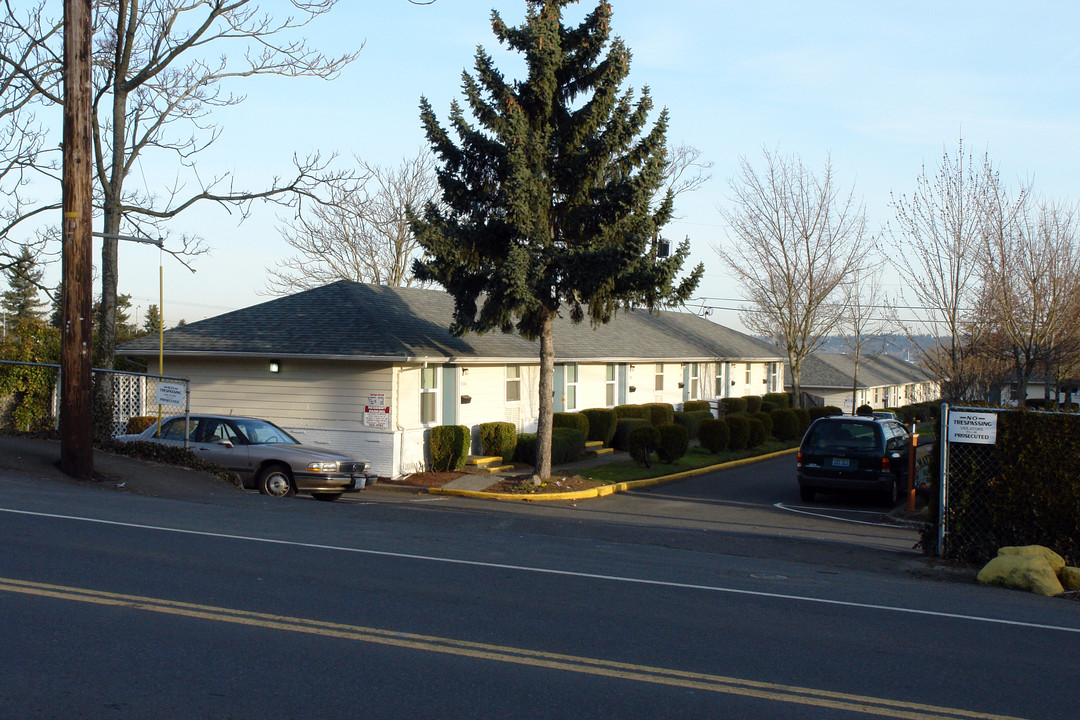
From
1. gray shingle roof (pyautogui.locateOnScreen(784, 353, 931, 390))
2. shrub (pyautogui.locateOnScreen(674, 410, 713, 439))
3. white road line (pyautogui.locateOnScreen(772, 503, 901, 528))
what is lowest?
white road line (pyautogui.locateOnScreen(772, 503, 901, 528))

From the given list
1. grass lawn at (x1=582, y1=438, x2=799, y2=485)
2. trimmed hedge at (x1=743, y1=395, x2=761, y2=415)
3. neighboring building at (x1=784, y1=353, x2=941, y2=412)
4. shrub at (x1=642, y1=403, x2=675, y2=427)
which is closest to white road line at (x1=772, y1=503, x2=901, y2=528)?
grass lawn at (x1=582, y1=438, x2=799, y2=485)

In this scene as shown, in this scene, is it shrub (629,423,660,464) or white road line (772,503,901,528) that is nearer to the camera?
white road line (772,503,901,528)

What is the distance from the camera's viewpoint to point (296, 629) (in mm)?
6340

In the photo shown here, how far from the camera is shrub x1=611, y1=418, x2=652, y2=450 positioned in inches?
1139

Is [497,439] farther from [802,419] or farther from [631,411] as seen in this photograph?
[802,419]

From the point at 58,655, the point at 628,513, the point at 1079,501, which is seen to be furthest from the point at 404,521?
the point at 1079,501

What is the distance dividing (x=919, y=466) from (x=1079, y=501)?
8.64m

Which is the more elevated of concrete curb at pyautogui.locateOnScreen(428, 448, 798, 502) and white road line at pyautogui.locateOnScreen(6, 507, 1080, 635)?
white road line at pyautogui.locateOnScreen(6, 507, 1080, 635)

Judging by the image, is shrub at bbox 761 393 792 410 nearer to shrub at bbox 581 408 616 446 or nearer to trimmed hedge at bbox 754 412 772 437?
trimmed hedge at bbox 754 412 772 437

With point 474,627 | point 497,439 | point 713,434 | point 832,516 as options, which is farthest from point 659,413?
point 474,627

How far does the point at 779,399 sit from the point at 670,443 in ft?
70.6

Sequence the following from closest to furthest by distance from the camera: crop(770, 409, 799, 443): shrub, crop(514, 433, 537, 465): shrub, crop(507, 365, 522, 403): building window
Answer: crop(514, 433, 537, 465): shrub → crop(507, 365, 522, 403): building window → crop(770, 409, 799, 443): shrub

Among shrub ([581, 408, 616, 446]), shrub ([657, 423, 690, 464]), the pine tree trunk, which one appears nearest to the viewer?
the pine tree trunk

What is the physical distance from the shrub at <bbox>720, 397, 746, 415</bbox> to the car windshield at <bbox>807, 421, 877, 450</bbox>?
778 inches
